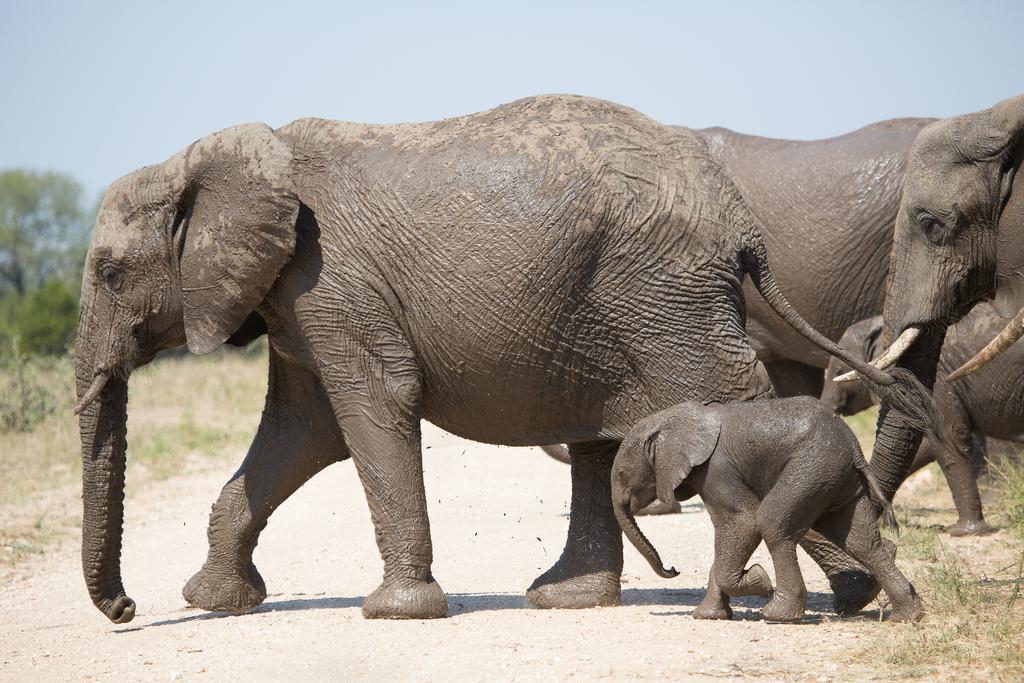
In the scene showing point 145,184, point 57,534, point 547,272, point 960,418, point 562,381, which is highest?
point 145,184

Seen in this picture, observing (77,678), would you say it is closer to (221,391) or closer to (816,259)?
(816,259)

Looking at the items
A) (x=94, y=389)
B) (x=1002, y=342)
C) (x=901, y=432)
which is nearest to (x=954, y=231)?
(x=1002, y=342)

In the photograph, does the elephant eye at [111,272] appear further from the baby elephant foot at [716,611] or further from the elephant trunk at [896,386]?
Result: the baby elephant foot at [716,611]

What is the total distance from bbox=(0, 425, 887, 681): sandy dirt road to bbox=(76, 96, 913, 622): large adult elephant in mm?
401

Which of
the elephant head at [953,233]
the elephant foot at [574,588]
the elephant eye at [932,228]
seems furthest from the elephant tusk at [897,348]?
the elephant foot at [574,588]

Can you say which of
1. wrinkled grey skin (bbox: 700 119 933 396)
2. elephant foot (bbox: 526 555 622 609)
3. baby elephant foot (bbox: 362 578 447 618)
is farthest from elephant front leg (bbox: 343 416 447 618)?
wrinkled grey skin (bbox: 700 119 933 396)

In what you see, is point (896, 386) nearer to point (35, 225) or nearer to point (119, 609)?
point (119, 609)

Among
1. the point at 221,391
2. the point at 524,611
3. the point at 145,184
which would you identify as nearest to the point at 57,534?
the point at 145,184

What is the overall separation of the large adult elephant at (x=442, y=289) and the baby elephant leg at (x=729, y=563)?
0.55 metres

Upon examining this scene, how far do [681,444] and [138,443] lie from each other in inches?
382

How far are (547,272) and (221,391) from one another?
1321cm

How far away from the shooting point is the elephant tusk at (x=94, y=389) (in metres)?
7.01

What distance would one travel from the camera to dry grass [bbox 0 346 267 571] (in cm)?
1092

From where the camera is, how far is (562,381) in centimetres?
675
